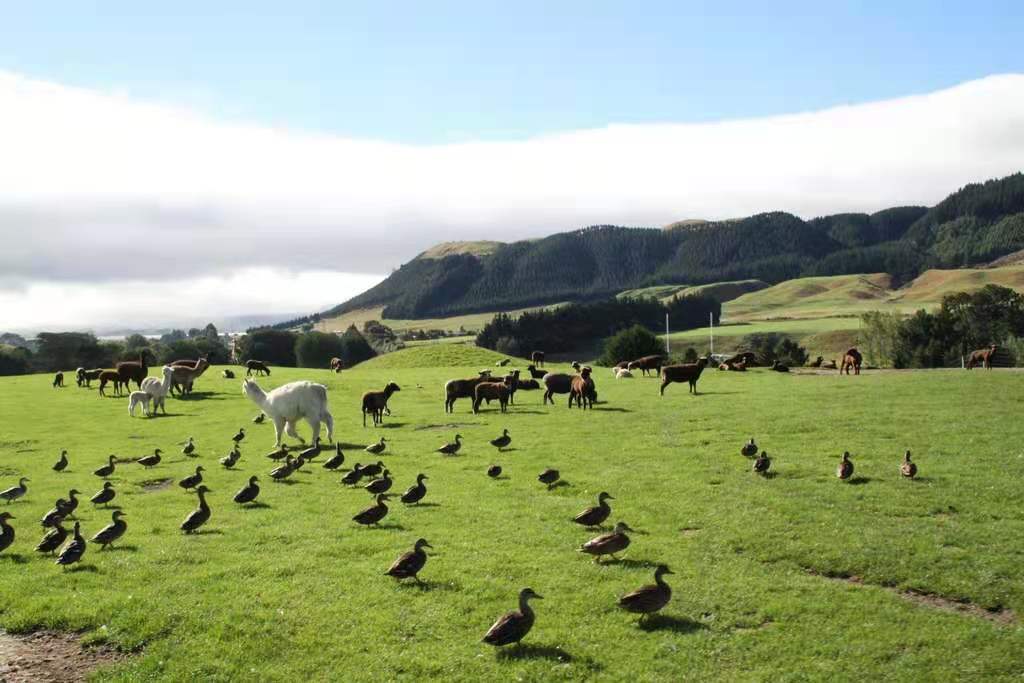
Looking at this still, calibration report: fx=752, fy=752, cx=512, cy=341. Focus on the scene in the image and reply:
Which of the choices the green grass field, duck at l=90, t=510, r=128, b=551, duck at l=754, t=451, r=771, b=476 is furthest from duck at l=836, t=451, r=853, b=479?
duck at l=90, t=510, r=128, b=551

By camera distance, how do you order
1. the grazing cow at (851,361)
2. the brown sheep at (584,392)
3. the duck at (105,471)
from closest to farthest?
the duck at (105,471) → the brown sheep at (584,392) → the grazing cow at (851,361)

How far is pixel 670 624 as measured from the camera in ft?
34.9

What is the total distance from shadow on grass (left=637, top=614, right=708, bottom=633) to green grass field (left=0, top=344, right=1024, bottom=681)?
0.04 metres

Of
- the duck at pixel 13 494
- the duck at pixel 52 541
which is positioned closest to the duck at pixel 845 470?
the duck at pixel 52 541

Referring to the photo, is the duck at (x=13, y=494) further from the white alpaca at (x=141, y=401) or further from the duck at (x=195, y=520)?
the white alpaca at (x=141, y=401)

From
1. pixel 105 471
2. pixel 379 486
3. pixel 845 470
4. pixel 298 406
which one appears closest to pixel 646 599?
pixel 379 486

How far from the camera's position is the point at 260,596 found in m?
11.6

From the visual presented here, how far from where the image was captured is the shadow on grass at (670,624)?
34.4ft

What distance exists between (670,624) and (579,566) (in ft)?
7.93

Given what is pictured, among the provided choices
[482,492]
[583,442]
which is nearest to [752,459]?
[583,442]

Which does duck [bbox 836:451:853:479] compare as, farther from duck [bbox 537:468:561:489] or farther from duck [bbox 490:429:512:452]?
duck [bbox 490:429:512:452]

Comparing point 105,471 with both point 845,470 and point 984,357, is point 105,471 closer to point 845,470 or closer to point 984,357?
point 845,470

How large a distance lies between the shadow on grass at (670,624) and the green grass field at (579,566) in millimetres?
42

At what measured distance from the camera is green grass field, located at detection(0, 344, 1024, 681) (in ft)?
32.1
